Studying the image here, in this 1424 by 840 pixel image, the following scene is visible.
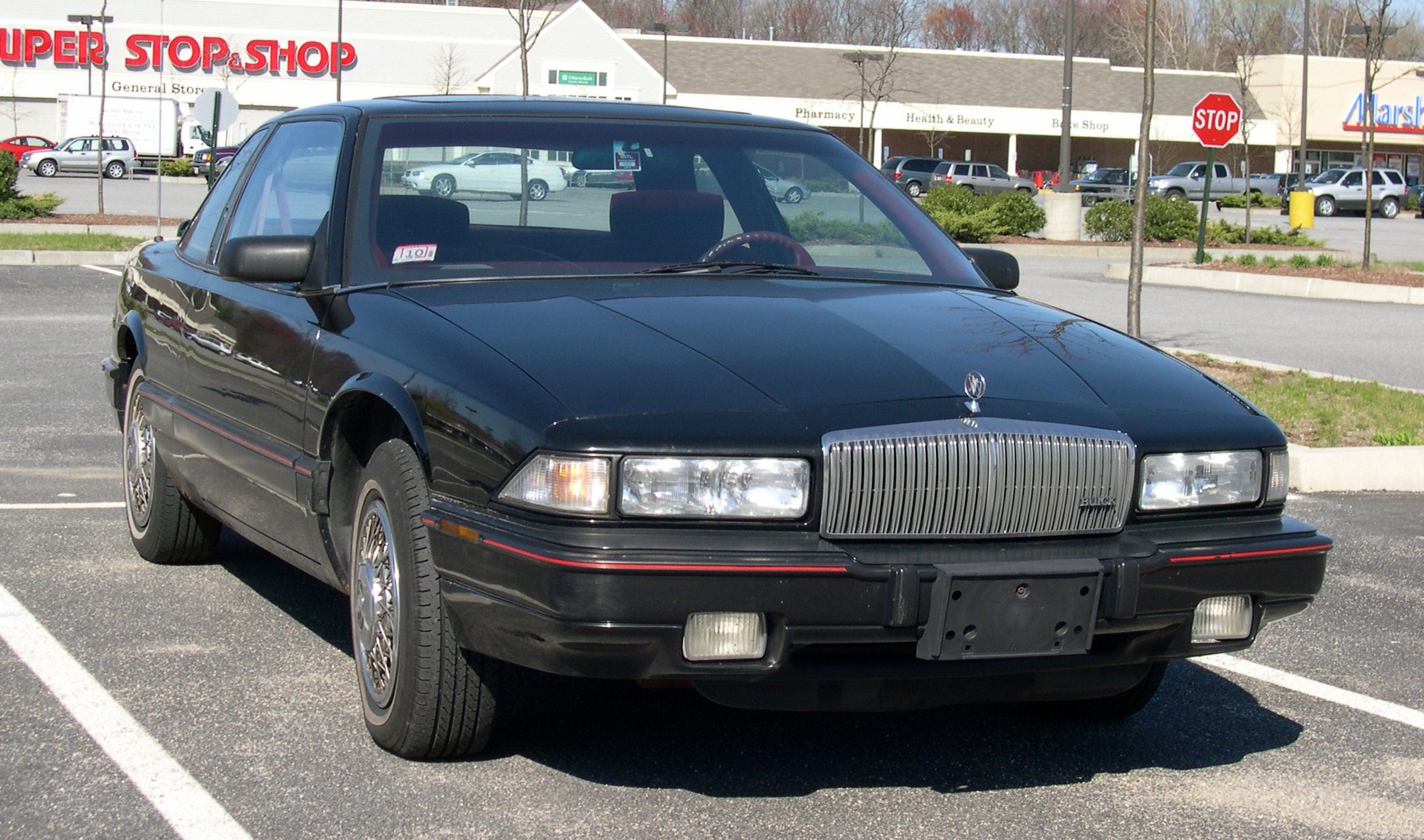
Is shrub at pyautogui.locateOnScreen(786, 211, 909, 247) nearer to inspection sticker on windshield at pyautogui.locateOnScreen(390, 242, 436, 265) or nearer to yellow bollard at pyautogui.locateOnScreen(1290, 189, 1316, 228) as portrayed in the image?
inspection sticker on windshield at pyautogui.locateOnScreen(390, 242, 436, 265)

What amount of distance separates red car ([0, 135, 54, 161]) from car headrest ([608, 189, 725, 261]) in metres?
52.5

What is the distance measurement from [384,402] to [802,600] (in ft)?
4.23

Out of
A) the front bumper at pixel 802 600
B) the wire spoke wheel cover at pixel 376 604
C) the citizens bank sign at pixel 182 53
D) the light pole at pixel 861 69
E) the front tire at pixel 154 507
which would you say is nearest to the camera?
the front bumper at pixel 802 600

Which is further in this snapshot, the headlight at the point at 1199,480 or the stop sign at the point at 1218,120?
the stop sign at the point at 1218,120

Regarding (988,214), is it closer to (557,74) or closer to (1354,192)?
(1354,192)

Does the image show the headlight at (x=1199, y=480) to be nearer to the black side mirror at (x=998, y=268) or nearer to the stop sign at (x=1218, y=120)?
the black side mirror at (x=998, y=268)

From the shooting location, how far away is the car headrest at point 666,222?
4688mm

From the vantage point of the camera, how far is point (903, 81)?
229ft

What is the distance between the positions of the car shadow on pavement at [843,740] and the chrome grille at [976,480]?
2.46 ft

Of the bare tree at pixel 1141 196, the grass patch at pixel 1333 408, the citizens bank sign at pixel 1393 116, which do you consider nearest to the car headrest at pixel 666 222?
the grass patch at pixel 1333 408

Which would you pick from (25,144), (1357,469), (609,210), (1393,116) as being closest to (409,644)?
(609,210)

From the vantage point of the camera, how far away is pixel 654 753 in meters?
4.09

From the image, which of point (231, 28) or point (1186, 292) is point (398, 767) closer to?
point (1186, 292)

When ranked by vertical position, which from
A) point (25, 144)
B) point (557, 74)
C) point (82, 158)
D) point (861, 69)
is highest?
point (557, 74)
